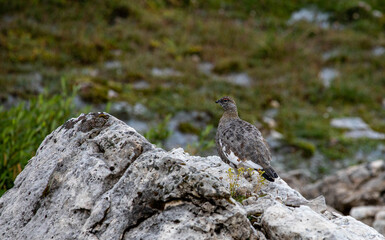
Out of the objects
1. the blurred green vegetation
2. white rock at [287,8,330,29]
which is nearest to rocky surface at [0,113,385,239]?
the blurred green vegetation

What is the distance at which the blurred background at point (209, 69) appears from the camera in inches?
535

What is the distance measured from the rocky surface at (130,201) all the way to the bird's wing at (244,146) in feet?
3.07

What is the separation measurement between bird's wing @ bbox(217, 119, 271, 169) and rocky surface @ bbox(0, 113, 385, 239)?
0.93 m

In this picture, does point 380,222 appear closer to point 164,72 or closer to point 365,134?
point 365,134

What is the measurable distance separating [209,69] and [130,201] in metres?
16.6

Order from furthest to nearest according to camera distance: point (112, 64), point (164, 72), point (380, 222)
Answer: point (112, 64) < point (164, 72) < point (380, 222)

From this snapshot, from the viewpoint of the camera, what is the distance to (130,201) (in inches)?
130

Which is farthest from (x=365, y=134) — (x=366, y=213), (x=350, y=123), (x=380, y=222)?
(x=380, y=222)

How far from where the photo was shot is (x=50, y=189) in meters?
3.71

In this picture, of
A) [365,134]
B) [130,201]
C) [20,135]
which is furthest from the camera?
[365,134]

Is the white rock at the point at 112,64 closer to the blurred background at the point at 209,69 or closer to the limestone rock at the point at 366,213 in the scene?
the blurred background at the point at 209,69

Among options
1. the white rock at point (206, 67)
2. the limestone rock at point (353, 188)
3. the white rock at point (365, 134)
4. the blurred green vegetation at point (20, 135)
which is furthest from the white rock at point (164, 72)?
the blurred green vegetation at point (20, 135)

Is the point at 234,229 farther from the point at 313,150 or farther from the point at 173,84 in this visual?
the point at 173,84

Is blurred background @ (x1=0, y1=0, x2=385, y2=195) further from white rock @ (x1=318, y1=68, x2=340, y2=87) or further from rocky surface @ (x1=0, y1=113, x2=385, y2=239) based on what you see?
rocky surface @ (x1=0, y1=113, x2=385, y2=239)
